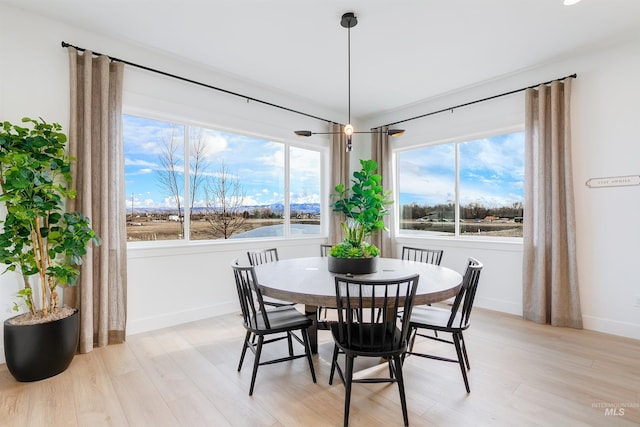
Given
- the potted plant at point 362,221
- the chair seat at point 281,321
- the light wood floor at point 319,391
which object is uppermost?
the potted plant at point 362,221

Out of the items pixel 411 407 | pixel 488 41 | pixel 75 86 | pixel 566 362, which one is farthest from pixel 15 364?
pixel 488 41

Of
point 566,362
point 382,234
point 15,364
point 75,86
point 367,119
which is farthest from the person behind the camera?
point 367,119

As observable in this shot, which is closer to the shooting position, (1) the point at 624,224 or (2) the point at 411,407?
(2) the point at 411,407

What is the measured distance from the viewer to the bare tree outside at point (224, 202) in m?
3.90

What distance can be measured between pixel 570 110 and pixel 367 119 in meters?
2.84

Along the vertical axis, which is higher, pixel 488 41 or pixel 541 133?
pixel 488 41

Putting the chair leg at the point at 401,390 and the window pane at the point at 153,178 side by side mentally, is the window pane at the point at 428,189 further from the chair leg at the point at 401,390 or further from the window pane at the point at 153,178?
the window pane at the point at 153,178

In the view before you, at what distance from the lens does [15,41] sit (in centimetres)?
255

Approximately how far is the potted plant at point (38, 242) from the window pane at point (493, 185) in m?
4.31

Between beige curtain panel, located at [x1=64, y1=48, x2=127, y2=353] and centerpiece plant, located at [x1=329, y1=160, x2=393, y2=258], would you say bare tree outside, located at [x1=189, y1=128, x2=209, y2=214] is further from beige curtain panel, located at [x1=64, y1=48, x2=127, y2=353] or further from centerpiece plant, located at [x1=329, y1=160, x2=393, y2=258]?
centerpiece plant, located at [x1=329, y1=160, x2=393, y2=258]

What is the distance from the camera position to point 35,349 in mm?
2260

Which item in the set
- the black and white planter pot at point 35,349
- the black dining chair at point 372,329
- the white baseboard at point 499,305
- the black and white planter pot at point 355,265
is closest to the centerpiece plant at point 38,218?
the black and white planter pot at point 35,349

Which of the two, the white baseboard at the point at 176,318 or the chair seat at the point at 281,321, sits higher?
the chair seat at the point at 281,321

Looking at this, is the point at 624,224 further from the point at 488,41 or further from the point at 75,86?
the point at 75,86
